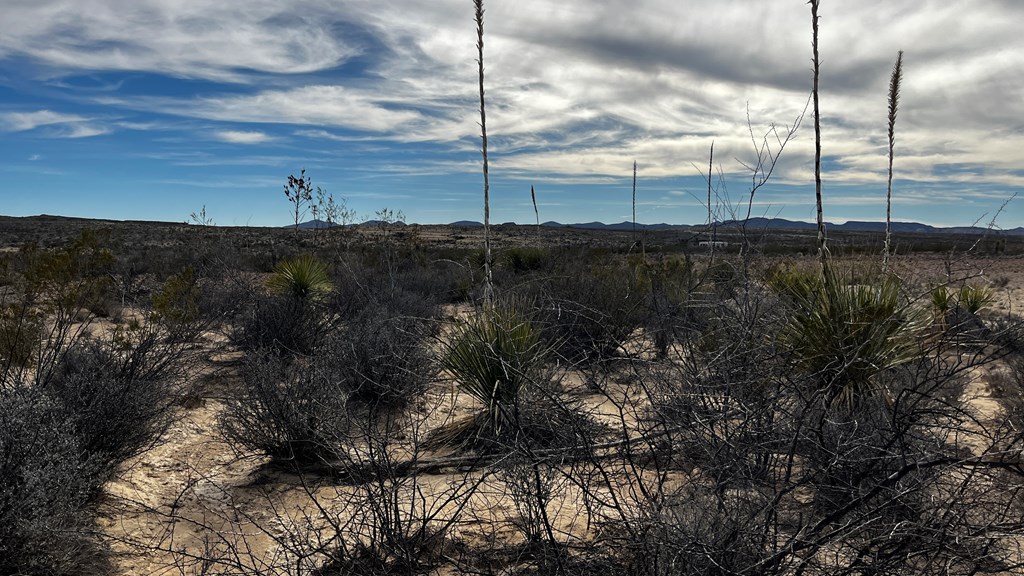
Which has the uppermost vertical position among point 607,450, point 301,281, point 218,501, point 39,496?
point 301,281

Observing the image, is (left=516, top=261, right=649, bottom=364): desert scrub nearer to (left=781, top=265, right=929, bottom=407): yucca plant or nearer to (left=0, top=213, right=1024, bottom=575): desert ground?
(left=0, top=213, right=1024, bottom=575): desert ground

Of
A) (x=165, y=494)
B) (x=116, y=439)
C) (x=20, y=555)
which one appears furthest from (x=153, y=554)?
(x=116, y=439)

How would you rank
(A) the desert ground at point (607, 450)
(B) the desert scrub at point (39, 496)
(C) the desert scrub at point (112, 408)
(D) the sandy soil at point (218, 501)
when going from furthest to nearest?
(C) the desert scrub at point (112, 408)
(D) the sandy soil at point (218, 501)
(B) the desert scrub at point (39, 496)
(A) the desert ground at point (607, 450)

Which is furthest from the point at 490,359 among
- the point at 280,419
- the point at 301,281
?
the point at 301,281

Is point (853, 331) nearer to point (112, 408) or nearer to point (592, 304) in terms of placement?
point (592, 304)

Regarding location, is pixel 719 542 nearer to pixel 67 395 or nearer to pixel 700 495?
pixel 700 495

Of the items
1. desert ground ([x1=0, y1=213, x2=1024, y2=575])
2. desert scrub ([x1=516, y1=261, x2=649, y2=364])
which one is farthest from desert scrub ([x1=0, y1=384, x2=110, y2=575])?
desert scrub ([x1=516, y1=261, x2=649, y2=364])

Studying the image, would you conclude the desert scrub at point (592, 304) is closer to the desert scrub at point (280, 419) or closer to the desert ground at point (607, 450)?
the desert ground at point (607, 450)

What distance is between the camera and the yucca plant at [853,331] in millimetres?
5254

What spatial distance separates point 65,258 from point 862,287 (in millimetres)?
7563

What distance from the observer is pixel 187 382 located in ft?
24.6

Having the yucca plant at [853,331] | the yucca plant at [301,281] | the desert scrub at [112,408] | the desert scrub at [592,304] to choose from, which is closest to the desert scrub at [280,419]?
the desert scrub at [112,408]

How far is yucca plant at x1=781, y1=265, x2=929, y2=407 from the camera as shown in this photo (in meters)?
5.25

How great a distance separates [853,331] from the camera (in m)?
5.14
